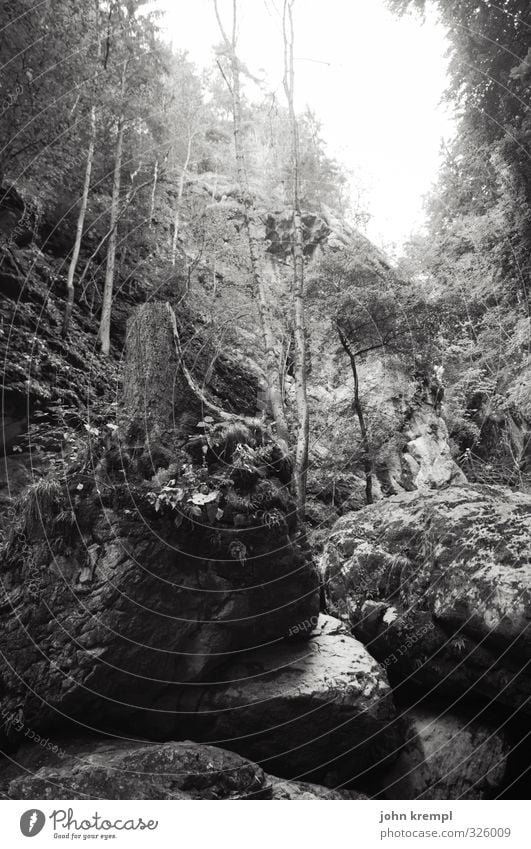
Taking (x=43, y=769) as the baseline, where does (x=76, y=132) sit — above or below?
above

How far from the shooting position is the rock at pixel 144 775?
3.47 metres

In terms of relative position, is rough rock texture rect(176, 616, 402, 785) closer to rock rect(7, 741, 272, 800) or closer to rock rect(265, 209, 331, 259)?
rock rect(7, 741, 272, 800)

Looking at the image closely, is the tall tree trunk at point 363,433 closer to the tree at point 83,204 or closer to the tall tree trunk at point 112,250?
the tall tree trunk at point 112,250

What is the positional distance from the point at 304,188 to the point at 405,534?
1805 cm

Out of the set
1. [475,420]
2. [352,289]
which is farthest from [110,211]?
[475,420]

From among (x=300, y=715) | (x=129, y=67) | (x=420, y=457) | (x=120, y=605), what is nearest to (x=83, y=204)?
(x=129, y=67)

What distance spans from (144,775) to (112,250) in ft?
34.7

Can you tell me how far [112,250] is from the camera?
11258 mm

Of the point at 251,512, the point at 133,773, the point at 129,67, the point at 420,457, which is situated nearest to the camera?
the point at 133,773

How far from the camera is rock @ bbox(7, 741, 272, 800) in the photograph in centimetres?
347

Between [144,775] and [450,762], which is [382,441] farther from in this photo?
[144,775]
